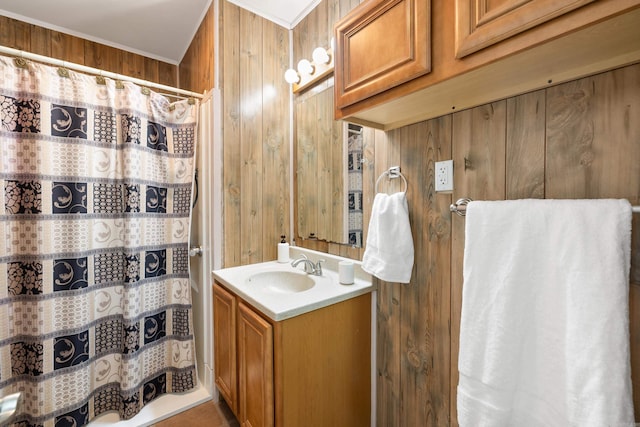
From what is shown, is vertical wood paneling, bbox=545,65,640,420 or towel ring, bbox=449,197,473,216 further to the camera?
towel ring, bbox=449,197,473,216

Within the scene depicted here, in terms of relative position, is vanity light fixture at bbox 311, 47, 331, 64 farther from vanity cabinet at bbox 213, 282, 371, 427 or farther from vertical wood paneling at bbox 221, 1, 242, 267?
vanity cabinet at bbox 213, 282, 371, 427

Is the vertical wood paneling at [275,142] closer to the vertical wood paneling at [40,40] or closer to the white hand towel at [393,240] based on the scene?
the white hand towel at [393,240]

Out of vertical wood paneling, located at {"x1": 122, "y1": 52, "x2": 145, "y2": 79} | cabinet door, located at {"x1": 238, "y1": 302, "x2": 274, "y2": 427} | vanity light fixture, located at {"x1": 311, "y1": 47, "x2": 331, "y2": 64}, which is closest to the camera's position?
cabinet door, located at {"x1": 238, "y1": 302, "x2": 274, "y2": 427}

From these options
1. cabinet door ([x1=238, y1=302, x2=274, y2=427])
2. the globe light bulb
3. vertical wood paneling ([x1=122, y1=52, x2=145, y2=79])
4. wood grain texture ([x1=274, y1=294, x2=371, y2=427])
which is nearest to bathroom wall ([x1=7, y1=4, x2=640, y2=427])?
wood grain texture ([x1=274, y1=294, x2=371, y2=427])

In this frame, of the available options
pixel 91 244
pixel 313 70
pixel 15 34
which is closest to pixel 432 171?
pixel 313 70

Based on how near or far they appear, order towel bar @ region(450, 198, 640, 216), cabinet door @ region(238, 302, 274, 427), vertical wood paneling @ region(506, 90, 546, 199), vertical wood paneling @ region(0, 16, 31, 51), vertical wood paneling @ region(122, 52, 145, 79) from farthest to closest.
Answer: vertical wood paneling @ region(122, 52, 145, 79), vertical wood paneling @ region(0, 16, 31, 51), cabinet door @ region(238, 302, 274, 427), towel bar @ region(450, 198, 640, 216), vertical wood paneling @ region(506, 90, 546, 199)

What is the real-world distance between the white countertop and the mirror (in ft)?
0.51

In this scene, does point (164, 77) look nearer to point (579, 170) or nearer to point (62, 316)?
point (62, 316)

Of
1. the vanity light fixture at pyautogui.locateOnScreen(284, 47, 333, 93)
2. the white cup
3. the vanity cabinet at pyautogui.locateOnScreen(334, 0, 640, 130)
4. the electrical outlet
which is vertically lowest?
the white cup

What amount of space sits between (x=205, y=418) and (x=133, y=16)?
2.67 m

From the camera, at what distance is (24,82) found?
1321 mm

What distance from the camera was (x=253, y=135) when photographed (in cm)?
A: 183

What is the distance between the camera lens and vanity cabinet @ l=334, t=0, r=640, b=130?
583mm

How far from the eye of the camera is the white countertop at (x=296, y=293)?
1.12 m
